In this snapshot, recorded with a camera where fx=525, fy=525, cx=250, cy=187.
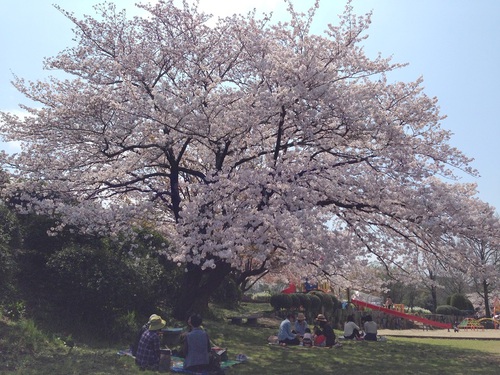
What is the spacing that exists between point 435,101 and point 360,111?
7.92 ft

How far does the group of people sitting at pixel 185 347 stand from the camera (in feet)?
25.3

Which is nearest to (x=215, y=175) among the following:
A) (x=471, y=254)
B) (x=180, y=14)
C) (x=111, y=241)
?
(x=111, y=241)

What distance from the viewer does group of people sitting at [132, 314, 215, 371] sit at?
7715mm

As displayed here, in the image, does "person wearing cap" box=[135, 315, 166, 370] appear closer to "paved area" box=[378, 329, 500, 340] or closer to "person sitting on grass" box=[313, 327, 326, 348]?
"person sitting on grass" box=[313, 327, 326, 348]

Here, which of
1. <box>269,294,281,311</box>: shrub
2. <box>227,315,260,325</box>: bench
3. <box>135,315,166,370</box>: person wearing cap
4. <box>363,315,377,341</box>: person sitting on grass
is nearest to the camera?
<box>135,315,166,370</box>: person wearing cap

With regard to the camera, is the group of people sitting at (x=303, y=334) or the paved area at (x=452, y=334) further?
the paved area at (x=452, y=334)

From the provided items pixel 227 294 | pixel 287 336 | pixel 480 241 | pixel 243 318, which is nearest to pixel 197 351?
pixel 287 336

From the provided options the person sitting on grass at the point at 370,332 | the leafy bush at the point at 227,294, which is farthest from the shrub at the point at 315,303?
the person sitting on grass at the point at 370,332

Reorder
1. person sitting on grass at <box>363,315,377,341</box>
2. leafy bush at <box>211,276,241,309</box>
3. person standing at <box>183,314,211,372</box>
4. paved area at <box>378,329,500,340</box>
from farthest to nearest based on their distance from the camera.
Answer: leafy bush at <box>211,276,241,309</box>, paved area at <box>378,329,500,340</box>, person sitting on grass at <box>363,315,377,341</box>, person standing at <box>183,314,211,372</box>

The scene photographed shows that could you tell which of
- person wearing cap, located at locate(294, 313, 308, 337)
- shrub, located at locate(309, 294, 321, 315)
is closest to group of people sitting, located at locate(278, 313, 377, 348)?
person wearing cap, located at locate(294, 313, 308, 337)

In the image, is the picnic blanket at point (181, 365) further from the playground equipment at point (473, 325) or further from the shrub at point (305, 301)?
the playground equipment at point (473, 325)

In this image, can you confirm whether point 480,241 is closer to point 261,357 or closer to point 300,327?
point 300,327

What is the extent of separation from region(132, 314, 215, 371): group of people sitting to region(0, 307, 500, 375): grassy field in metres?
0.26

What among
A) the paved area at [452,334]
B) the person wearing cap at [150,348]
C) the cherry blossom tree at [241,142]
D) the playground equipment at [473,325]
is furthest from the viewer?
the playground equipment at [473,325]
